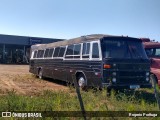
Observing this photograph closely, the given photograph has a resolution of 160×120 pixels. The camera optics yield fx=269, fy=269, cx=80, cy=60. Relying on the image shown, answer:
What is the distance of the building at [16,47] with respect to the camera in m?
45.6

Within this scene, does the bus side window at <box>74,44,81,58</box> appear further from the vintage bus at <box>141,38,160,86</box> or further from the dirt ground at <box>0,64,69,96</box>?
the vintage bus at <box>141,38,160,86</box>

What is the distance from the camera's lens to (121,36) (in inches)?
448

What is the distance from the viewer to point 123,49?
1123 cm

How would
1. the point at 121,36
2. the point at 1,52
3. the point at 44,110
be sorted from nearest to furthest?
the point at 44,110, the point at 121,36, the point at 1,52

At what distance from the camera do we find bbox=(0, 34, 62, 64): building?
4558 centimetres

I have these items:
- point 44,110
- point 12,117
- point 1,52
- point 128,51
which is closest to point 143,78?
point 128,51

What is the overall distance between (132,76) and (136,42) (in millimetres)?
1565

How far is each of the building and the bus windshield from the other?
121ft

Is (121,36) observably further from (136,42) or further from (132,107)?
(132,107)

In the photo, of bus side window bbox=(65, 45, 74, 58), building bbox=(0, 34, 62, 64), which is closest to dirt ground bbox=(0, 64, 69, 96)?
bus side window bbox=(65, 45, 74, 58)

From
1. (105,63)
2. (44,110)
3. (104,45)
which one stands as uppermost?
(104,45)

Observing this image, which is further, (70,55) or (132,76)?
(70,55)

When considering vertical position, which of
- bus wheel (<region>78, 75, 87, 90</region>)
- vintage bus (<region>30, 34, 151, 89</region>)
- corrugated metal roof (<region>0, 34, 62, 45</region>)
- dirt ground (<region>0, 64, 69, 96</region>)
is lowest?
dirt ground (<region>0, 64, 69, 96</region>)

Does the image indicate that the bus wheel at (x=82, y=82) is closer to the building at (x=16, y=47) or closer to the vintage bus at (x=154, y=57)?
the vintage bus at (x=154, y=57)
